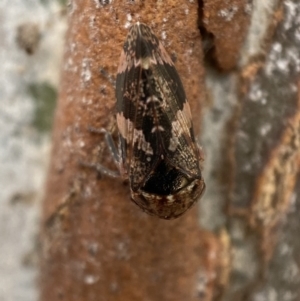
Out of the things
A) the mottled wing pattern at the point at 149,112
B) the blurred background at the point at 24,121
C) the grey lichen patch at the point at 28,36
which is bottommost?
the blurred background at the point at 24,121

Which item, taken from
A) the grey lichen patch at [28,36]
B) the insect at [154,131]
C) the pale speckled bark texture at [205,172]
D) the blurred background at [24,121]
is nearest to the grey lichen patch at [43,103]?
the blurred background at [24,121]

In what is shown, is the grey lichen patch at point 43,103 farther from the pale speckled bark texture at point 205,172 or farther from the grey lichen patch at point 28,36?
the pale speckled bark texture at point 205,172

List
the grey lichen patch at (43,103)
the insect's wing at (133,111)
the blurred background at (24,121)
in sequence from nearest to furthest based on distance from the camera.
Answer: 1. the insect's wing at (133,111)
2. the blurred background at (24,121)
3. the grey lichen patch at (43,103)

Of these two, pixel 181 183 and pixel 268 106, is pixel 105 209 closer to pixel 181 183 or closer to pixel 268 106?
pixel 181 183

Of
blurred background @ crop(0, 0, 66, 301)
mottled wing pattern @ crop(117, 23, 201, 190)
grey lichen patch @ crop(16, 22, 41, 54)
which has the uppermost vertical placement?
mottled wing pattern @ crop(117, 23, 201, 190)

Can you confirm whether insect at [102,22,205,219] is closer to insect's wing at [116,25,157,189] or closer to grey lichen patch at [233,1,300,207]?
insect's wing at [116,25,157,189]

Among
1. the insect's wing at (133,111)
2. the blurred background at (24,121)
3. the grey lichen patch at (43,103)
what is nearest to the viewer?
the insect's wing at (133,111)

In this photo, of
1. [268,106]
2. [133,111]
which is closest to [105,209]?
[133,111]

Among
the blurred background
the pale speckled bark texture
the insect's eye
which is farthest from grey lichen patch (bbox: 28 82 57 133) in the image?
the insect's eye
